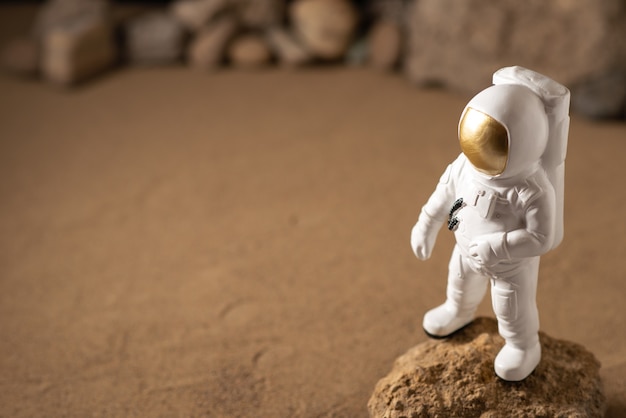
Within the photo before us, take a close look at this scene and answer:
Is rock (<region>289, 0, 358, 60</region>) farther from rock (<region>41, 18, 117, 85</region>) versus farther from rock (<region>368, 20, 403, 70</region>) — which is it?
rock (<region>41, 18, 117, 85</region>)

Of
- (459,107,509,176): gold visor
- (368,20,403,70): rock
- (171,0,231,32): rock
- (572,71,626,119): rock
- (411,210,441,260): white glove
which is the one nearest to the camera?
(459,107,509,176): gold visor

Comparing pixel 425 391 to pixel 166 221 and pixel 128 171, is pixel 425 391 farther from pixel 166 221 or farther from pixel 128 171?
pixel 128 171

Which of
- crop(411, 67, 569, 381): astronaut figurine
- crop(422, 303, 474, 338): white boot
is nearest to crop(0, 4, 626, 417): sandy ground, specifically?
crop(422, 303, 474, 338): white boot

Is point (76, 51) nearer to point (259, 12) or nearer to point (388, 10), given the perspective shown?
point (259, 12)

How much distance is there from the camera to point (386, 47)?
5.48 meters

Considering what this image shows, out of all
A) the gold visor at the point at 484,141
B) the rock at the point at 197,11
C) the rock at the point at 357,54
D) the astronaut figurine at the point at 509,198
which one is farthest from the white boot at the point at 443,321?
the rock at the point at 197,11

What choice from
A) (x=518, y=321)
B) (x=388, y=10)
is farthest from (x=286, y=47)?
(x=518, y=321)

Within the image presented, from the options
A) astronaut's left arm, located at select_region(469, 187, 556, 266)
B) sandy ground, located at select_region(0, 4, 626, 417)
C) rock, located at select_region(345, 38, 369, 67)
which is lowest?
sandy ground, located at select_region(0, 4, 626, 417)

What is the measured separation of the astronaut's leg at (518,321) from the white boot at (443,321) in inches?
8.0

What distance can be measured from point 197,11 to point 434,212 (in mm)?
3851

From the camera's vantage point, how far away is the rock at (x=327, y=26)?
555cm

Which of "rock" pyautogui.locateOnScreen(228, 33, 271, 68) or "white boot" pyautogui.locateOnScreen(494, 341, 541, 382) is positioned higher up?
"white boot" pyautogui.locateOnScreen(494, 341, 541, 382)

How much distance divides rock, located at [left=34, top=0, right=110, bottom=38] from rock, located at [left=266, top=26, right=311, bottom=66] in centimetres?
124

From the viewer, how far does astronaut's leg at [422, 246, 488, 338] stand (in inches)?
98.1
